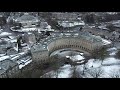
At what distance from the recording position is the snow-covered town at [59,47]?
555 cm

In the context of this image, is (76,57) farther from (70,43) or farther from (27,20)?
(27,20)

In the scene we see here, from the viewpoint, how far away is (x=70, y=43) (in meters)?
7.71

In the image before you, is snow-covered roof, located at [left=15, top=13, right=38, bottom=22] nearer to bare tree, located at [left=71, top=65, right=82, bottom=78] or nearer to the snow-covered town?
the snow-covered town

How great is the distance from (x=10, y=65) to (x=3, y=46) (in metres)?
1.82

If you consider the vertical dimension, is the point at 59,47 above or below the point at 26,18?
below

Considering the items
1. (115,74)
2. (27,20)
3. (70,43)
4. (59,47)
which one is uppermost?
(27,20)

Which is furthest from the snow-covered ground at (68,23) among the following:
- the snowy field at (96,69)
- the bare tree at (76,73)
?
the bare tree at (76,73)

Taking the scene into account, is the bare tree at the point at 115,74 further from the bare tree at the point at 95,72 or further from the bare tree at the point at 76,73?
the bare tree at the point at 76,73

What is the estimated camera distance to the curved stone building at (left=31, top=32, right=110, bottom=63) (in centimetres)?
664

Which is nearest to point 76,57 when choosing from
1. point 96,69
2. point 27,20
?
point 96,69

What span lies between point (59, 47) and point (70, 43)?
0.47 metres

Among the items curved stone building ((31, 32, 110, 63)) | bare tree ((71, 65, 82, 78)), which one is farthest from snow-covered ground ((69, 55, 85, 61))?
curved stone building ((31, 32, 110, 63))

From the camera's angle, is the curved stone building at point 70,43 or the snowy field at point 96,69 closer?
the snowy field at point 96,69
